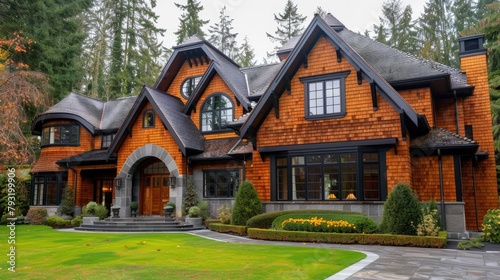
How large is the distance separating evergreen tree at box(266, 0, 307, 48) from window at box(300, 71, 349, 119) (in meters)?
30.4

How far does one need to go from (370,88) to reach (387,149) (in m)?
2.42

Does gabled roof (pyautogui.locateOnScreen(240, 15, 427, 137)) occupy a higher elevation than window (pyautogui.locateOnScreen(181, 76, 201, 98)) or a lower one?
lower

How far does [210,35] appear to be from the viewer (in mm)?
47562

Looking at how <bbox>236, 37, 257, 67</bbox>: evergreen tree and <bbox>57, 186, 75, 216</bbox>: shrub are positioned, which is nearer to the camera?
<bbox>57, 186, 75, 216</bbox>: shrub

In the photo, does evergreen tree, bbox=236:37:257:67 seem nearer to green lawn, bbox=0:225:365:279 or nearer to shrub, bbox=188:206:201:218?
shrub, bbox=188:206:201:218

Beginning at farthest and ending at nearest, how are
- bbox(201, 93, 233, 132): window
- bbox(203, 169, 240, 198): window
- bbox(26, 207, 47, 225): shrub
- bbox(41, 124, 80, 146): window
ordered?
1. bbox(41, 124, 80, 146): window
2. bbox(26, 207, 47, 225): shrub
3. bbox(201, 93, 233, 132): window
4. bbox(203, 169, 240, 198): window

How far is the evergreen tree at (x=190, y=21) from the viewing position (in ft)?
Answer: 146

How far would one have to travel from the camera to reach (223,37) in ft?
156

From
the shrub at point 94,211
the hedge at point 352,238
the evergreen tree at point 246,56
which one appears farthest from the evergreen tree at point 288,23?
the hedge at point 352,238

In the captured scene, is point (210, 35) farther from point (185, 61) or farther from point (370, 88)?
point (370, 88)

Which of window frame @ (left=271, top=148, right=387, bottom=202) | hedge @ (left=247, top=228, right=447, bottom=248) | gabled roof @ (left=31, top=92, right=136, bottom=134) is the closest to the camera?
hedge @ (left=247, top=228, right=447, bottom=248)

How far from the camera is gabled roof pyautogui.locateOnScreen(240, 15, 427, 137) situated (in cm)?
1414

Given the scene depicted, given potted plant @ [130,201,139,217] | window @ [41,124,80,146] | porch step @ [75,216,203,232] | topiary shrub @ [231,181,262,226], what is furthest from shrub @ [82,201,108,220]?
topiary shrub @ [231,181,262,226]

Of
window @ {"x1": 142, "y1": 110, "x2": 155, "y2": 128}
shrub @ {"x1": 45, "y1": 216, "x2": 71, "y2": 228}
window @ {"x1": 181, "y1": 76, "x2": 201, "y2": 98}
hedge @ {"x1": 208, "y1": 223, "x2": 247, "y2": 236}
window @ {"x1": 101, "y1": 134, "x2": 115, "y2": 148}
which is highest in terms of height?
window @ {"x1": 181, "y1": 76, "x2": 201, "y2": 98}
